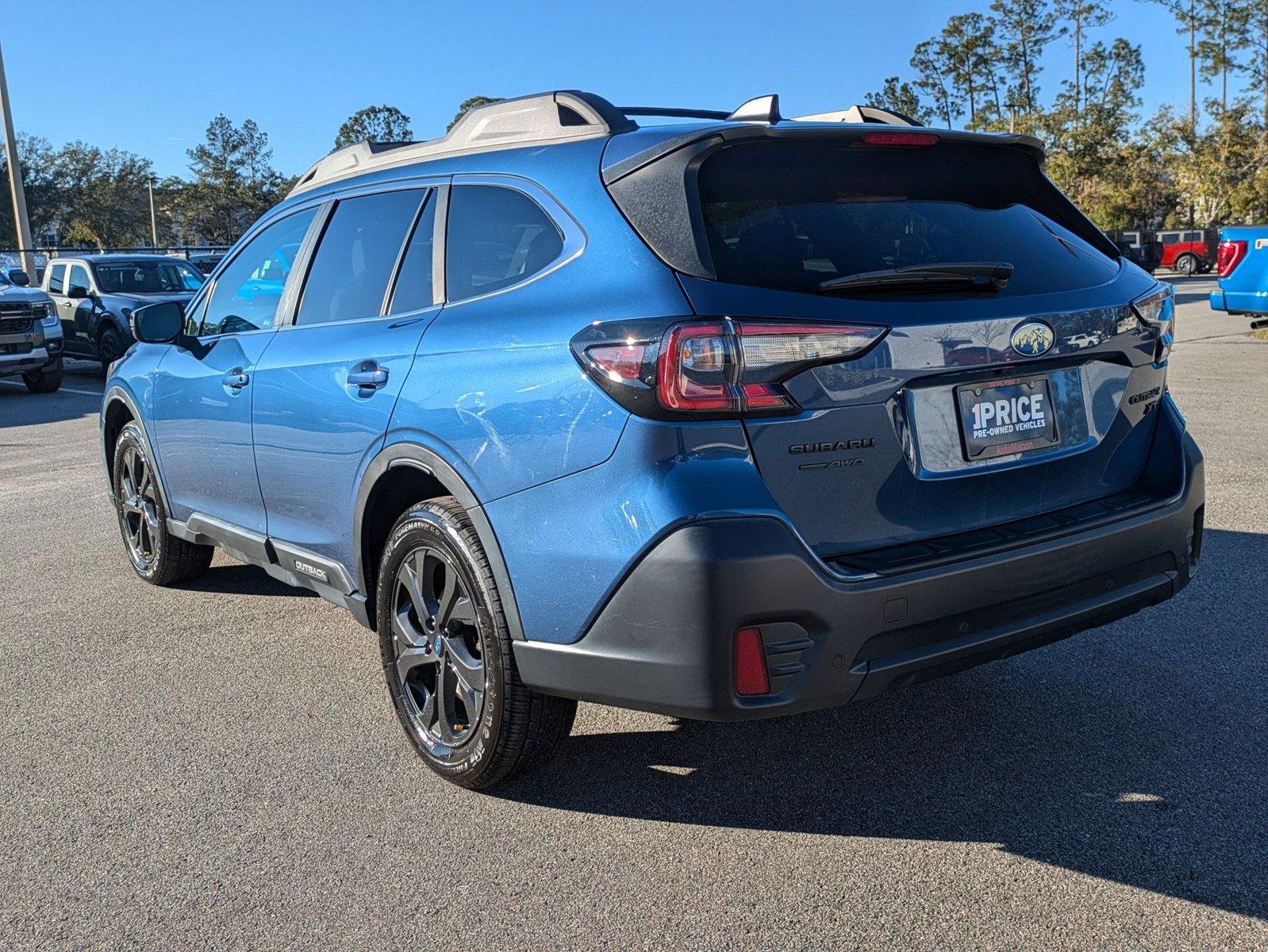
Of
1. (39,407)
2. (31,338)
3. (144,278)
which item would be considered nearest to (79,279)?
(144,278)

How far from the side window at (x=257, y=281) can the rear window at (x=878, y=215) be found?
2138mm

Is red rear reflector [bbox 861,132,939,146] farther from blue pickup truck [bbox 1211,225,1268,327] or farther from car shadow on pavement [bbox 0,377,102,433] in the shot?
blue pickup truck [bbox 1211,225,1268,327]

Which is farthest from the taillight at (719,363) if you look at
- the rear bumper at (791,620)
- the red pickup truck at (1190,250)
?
the red pickup truck at (1190,250)

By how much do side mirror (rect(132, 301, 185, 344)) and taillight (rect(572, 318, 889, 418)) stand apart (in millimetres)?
3163

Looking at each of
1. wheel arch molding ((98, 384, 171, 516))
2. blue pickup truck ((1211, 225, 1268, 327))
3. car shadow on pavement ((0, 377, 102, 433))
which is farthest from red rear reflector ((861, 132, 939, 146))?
blue pickup truck ((1211, 225, 1268, 327))

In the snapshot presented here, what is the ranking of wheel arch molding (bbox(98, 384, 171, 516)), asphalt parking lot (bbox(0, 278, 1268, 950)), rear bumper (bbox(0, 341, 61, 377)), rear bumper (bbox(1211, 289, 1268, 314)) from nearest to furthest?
asphalt parking lot (bbox(0, 278, 1268, 950)), wheel arch molding (bbox(98, 384, 171, 516)), rear bumper (bbox(1211, 289, 1268, 314)), rear bumper (bbox(0, 341, 61, 377))

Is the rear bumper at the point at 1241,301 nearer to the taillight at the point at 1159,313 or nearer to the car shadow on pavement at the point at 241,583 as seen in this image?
the taillight at the point at 1159,313

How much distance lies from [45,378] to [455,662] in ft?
48.9

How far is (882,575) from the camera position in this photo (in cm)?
272

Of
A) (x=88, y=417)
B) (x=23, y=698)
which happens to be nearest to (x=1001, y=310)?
(x=23, y=698)

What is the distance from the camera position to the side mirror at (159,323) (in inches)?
201

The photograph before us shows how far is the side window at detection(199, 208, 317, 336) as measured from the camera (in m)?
4.52

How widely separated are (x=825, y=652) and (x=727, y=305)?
813 mm

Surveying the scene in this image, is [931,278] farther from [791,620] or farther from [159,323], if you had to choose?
[159,323]
